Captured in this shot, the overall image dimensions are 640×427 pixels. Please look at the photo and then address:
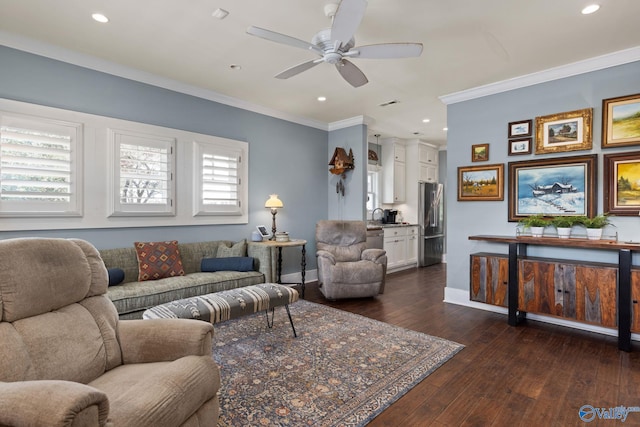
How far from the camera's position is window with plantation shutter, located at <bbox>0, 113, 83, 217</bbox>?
9.43 ft

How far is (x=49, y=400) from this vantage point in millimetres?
936

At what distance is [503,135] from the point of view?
3.85m

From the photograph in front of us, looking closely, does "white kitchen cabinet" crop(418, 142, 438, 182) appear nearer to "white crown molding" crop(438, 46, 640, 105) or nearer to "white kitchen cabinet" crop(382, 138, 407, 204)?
"white kitchen cabinet" crop(382, 138, 407, 204)

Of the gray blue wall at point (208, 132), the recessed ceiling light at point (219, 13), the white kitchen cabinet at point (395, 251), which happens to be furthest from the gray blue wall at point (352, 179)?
the recessed ceiling light at point (219, 13)

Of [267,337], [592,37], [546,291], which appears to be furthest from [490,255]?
[267,337]

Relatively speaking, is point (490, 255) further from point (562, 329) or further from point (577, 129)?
point (577, 129)

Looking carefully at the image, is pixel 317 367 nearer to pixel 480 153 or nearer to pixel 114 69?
pixel 480 153

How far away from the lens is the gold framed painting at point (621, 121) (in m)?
3.03

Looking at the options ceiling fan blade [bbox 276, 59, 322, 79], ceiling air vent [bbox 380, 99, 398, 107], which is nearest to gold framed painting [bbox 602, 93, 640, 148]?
ceiling air vent [bbox 380, 99, 398, 107]

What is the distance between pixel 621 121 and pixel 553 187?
0.80 meters

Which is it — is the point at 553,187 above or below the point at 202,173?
below

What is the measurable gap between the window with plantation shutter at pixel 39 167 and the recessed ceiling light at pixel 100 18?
108 centimetres

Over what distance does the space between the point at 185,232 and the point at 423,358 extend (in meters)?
3.02

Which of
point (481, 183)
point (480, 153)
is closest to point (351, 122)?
point (480, 153)
